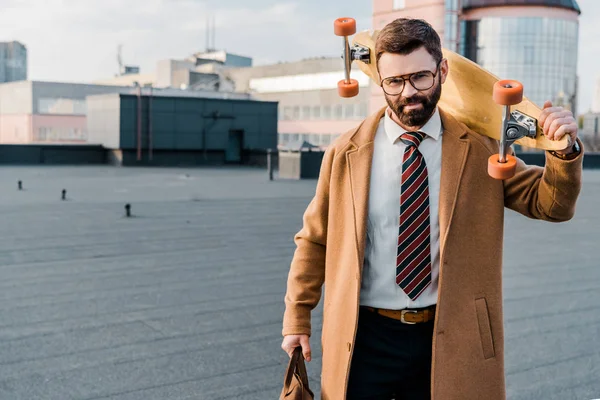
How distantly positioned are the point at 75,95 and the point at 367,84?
91.4ft

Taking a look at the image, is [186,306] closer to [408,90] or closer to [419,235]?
[419,235]

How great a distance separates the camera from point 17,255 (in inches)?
363

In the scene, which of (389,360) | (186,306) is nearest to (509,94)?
(389,360)

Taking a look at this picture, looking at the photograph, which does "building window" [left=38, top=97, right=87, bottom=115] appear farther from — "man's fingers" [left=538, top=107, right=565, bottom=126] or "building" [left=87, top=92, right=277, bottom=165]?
"man's fingers" [left=538, top=107, right=565, bottom=126]

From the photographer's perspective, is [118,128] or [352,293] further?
[118,128]

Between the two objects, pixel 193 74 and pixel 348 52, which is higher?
pixel 193 74

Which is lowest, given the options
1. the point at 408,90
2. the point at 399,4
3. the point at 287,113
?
the point at 408,90

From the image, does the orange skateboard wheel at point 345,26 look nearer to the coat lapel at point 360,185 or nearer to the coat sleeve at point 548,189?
the coat lapel at point 360,185

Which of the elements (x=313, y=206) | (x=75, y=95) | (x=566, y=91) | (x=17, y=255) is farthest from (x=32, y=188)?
(x=566, y=91)

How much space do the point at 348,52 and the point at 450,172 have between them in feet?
1.89

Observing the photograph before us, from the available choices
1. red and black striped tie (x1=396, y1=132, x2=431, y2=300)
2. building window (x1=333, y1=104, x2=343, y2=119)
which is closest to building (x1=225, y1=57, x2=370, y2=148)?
building window (x1=333, y1=104, x2=343, y2=119)

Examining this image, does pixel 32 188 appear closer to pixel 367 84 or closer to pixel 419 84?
pixel 419 84

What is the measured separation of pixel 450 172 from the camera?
2564 millimetres

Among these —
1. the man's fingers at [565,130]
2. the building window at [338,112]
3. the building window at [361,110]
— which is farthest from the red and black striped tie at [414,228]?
the building window at [338,112]
